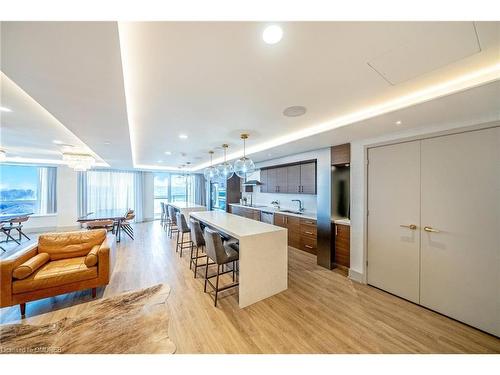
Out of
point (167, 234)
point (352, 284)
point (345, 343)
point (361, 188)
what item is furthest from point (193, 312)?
point (167, 234)

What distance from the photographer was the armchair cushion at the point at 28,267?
6.86 feet

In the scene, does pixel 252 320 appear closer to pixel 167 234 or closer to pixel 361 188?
pixel 361 188

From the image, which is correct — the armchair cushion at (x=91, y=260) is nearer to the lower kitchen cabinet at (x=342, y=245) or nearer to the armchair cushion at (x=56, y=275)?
the armchair cushion at (x=56, y=275)

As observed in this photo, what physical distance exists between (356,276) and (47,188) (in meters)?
9.99

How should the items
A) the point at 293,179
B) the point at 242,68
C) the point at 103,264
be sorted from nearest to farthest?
the point at 242,68 → the point at 103,264 → the point at 293,179

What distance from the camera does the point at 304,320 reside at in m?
2.06

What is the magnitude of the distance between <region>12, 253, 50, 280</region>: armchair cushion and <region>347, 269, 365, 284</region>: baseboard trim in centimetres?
442

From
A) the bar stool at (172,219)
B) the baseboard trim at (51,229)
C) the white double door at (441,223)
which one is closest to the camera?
the white double door at (441,223)

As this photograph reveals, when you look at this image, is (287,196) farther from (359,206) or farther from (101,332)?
(101,332)

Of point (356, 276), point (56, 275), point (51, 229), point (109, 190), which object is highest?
point (109, 190)

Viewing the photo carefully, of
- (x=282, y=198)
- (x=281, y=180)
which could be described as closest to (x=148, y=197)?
(x=282, y=198)

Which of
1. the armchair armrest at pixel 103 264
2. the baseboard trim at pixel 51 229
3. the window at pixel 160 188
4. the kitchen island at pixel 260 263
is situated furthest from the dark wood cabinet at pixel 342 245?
the baseboard trim at pixel 51 229

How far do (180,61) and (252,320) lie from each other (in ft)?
8.52

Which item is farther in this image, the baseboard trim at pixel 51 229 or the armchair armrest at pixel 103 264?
the baseboard trim at pixel 51 229
